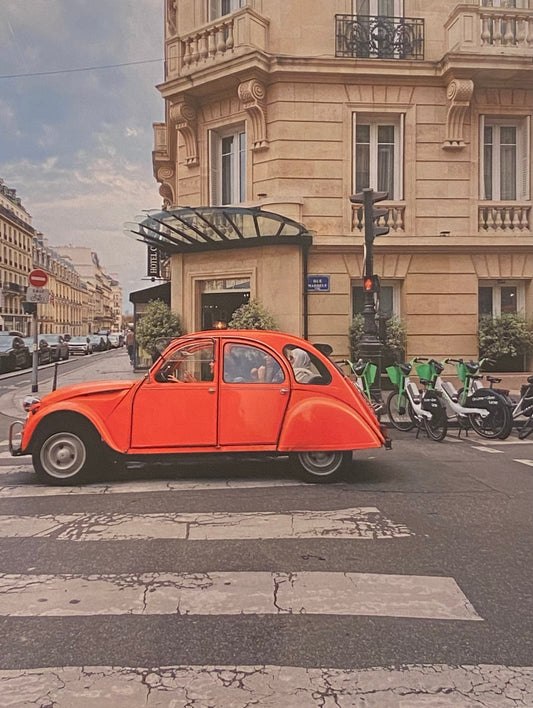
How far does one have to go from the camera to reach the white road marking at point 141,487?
229 inches

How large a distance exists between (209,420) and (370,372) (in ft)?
17.9

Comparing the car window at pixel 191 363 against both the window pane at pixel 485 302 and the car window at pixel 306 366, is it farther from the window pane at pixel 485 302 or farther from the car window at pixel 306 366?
the window pane at pixel 485 302

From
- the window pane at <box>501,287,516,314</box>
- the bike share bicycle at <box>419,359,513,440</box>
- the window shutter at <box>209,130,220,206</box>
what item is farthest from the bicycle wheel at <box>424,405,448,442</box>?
the window shutter at <box>209,130,220,206</box>

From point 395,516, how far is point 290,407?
5.56ft

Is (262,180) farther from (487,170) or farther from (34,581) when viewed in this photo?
Result: (34,581)

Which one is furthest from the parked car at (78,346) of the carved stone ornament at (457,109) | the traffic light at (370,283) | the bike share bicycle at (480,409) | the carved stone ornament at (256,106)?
the bike share bicycle at (480,409)

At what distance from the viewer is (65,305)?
108312 millimetres

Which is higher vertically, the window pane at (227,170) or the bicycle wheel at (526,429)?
the window pane at (227,170)

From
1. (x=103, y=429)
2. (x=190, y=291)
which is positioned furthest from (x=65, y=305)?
(x=103, y=429)

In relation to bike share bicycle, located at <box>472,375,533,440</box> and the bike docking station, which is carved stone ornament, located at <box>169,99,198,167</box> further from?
bike share bicycle, located at <box>472,375,533,440</box>

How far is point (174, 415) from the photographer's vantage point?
6078 millimetres

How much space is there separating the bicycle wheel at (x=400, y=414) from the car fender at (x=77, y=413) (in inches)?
218

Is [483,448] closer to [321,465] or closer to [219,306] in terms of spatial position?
[321,465]

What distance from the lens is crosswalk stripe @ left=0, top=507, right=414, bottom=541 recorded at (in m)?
4.46
